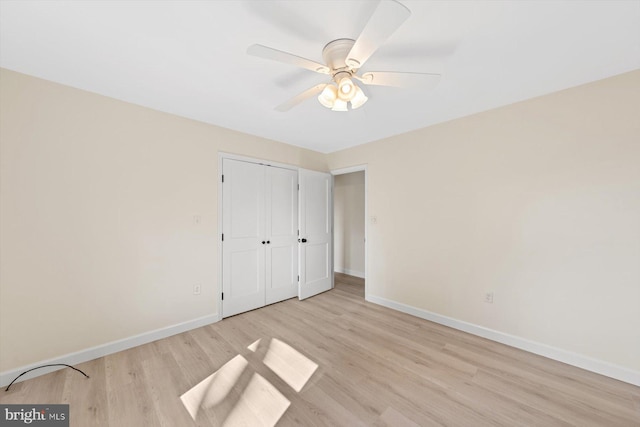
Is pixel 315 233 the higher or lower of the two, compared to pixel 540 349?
higher

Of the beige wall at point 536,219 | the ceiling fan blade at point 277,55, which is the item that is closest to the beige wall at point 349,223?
the beige wall at point 536,219

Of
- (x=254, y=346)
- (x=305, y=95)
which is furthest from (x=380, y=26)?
(x=254, y=346)

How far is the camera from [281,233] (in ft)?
12.1

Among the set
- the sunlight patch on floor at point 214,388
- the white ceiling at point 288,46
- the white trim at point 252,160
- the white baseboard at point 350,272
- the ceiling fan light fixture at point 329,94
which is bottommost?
the sunlight patch on floor at point 214,388

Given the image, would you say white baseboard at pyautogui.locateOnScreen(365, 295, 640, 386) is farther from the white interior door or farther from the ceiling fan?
the ceiling fan

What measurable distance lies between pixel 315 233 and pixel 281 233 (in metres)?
0.64

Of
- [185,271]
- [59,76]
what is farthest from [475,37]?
[185,271]

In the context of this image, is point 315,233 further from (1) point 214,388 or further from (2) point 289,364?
(1) point 214,388

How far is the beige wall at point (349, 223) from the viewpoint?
17.5 ft

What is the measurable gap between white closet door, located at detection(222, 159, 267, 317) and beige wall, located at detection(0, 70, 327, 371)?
0.17 meters

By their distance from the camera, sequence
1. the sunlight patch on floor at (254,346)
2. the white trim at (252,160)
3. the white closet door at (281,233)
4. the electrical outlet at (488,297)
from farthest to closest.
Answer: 1. the white closet door at (281,233)
2. the white trim at (252,160)
3. the electrical outlet at (488,297)
4. the sunlight patch on floor at (254,346)

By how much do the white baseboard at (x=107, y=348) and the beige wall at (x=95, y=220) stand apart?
0.16 feet

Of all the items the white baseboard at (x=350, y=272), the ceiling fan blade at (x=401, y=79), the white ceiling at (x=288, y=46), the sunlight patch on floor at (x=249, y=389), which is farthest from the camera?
the white baseboard at (x=350, y=272)

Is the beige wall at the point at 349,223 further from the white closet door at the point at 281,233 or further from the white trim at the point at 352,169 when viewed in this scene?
the white closet door at the point at 281,233
